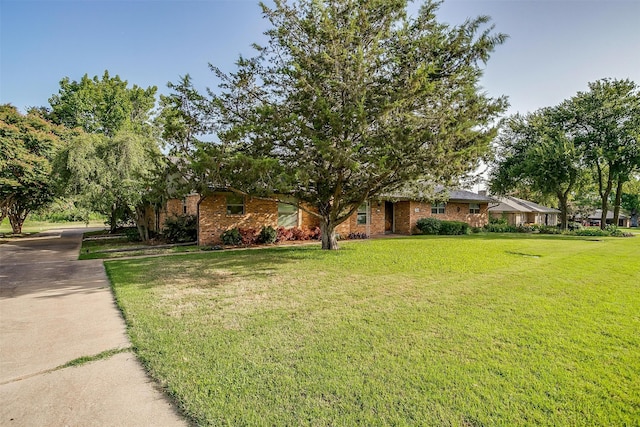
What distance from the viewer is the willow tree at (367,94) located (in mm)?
8711

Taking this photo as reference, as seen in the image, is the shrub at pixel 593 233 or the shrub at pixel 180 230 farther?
the shrub at pixel 593 233

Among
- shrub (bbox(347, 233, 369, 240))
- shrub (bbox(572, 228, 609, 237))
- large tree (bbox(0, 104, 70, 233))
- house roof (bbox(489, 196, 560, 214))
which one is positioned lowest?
shrub (bbox(347, 233, 369, 240))

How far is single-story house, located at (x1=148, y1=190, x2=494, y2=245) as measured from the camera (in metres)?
14.9

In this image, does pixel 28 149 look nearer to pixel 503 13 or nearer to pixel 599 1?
pixel 503 13

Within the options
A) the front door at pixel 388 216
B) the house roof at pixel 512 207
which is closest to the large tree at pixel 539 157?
the house roof at pixel 512 207

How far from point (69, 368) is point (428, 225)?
20.3 meters

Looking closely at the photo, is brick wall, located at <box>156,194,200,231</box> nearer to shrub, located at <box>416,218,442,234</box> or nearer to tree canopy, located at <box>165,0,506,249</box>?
tree canopy, located at <box>165,0,506,249</box>

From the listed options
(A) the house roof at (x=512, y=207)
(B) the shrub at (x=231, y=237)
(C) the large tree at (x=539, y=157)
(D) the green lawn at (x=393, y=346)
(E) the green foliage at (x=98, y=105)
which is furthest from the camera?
(A) the house roof at (x=512, y=207)

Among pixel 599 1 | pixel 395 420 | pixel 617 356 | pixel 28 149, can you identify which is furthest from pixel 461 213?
pixel 28 149

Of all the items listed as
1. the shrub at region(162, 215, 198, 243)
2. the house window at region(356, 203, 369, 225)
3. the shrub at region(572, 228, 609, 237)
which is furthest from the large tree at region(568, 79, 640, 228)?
the shrub at region(162, 215, 198, 243)

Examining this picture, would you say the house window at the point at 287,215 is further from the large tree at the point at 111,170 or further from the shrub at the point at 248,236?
the large tree at the point at 111,170

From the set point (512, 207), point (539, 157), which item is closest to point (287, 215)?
point (539, 157)

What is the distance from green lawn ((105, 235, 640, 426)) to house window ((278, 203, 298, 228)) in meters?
8.89

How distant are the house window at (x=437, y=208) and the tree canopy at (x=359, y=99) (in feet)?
41.1
